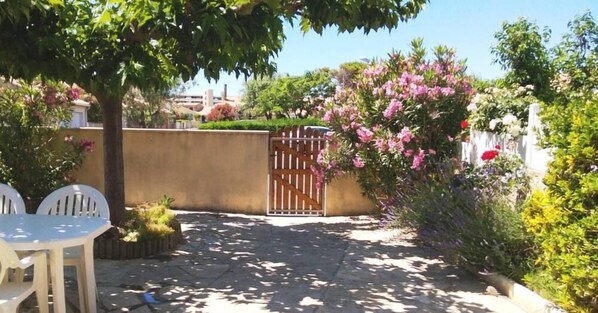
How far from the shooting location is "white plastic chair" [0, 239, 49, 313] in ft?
10.00

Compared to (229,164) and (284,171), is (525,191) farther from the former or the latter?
(229,164)

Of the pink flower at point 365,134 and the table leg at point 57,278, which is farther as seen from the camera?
the pink flower at point 365,134

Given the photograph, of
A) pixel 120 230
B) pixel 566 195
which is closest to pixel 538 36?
pixel 566 195

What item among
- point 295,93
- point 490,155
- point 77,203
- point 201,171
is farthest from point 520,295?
point 295,93

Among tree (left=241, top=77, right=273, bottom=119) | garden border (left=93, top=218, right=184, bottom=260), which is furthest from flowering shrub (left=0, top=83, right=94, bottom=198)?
tree (left=241, top=77, right=273, bottom=119)

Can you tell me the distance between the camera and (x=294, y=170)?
31.7ft

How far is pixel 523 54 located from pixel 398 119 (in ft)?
8.67

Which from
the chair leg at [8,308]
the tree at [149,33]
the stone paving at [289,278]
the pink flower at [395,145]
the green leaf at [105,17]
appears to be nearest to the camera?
the chair leg at [8,308]

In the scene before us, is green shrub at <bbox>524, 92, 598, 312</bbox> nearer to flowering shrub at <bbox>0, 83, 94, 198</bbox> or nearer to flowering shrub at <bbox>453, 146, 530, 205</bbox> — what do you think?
flowering shrub at <bbox>453, 146, 530, 205</bbox>

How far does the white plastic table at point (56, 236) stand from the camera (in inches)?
135

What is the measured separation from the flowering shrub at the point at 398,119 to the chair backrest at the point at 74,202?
4687 millimetres

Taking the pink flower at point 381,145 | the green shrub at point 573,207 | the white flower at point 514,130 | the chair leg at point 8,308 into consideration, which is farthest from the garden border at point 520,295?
the chair leg at point 8,308

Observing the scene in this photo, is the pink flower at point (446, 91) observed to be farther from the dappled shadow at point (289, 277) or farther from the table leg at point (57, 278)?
the table leg at point (57, 278)

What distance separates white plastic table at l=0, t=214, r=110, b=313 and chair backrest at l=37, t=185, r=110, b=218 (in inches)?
14.6
